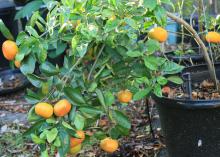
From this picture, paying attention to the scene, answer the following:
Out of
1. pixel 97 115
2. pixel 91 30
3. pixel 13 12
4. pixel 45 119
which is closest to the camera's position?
pixel 91 30

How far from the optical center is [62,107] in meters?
1.53

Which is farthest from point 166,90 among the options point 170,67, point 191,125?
point 170,67

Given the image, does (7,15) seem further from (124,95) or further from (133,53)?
(133,53)

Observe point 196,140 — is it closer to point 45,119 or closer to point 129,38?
point 129,38

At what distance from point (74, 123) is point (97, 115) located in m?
0.16

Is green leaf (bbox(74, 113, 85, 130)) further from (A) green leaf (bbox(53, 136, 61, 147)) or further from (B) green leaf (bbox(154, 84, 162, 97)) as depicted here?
(B) green leaf (bbox(154, 84, 162, 97))

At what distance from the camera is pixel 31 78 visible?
1.62 m

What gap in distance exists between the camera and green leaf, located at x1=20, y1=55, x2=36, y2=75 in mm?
1562

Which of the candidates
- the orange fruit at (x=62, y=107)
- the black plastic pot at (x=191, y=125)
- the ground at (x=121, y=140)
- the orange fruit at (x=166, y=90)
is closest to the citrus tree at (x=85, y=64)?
the orange fruit at (x=62, y=107)

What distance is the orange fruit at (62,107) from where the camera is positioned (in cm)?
153

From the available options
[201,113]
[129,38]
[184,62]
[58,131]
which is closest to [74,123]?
[58,131]

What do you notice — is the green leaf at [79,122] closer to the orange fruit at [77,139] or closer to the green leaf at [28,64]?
the orange fruit at [77,139]

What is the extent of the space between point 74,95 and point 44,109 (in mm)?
123

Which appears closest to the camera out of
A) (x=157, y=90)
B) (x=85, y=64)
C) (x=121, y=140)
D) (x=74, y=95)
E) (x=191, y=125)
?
(x=74, y=95)
